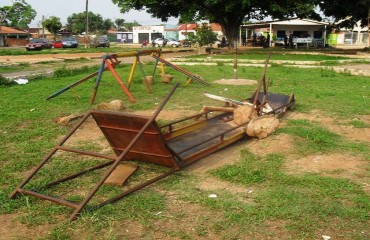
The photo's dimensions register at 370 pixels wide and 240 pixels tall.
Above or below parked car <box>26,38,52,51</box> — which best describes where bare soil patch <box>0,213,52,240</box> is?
below

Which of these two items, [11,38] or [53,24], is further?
[53,24]

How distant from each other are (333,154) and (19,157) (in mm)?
3628

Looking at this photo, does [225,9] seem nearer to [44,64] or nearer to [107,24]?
[44,64]

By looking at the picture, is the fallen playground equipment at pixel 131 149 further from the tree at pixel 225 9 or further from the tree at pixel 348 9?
the tree at pixel 348 9

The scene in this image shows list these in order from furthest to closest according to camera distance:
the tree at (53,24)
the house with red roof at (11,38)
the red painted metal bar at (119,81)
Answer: the tree at (53,24) < the house with red roof at (11,38) < the red painted metal bar at (119,81)

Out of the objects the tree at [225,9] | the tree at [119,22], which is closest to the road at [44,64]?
the tree at [225,9]

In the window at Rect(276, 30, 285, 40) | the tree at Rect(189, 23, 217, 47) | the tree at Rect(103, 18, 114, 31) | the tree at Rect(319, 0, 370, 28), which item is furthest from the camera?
the tree at Rect(103, 18, 114, 31)

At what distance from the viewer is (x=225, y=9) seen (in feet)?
81.3

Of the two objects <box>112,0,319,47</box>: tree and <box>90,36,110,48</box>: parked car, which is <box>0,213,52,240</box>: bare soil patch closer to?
<box>112,0,319,47</box>: tree

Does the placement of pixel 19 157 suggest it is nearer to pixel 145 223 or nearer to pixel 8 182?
pixel 8 182

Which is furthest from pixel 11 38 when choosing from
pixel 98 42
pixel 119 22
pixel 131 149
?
pixel 131 149

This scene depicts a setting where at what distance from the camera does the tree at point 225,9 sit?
25.2 m

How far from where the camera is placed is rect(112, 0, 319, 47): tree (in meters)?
25.2

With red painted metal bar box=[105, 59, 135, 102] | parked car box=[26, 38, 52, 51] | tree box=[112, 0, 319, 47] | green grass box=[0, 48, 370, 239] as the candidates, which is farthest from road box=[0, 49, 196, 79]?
parked car box=[26, 38, 52, 51]
